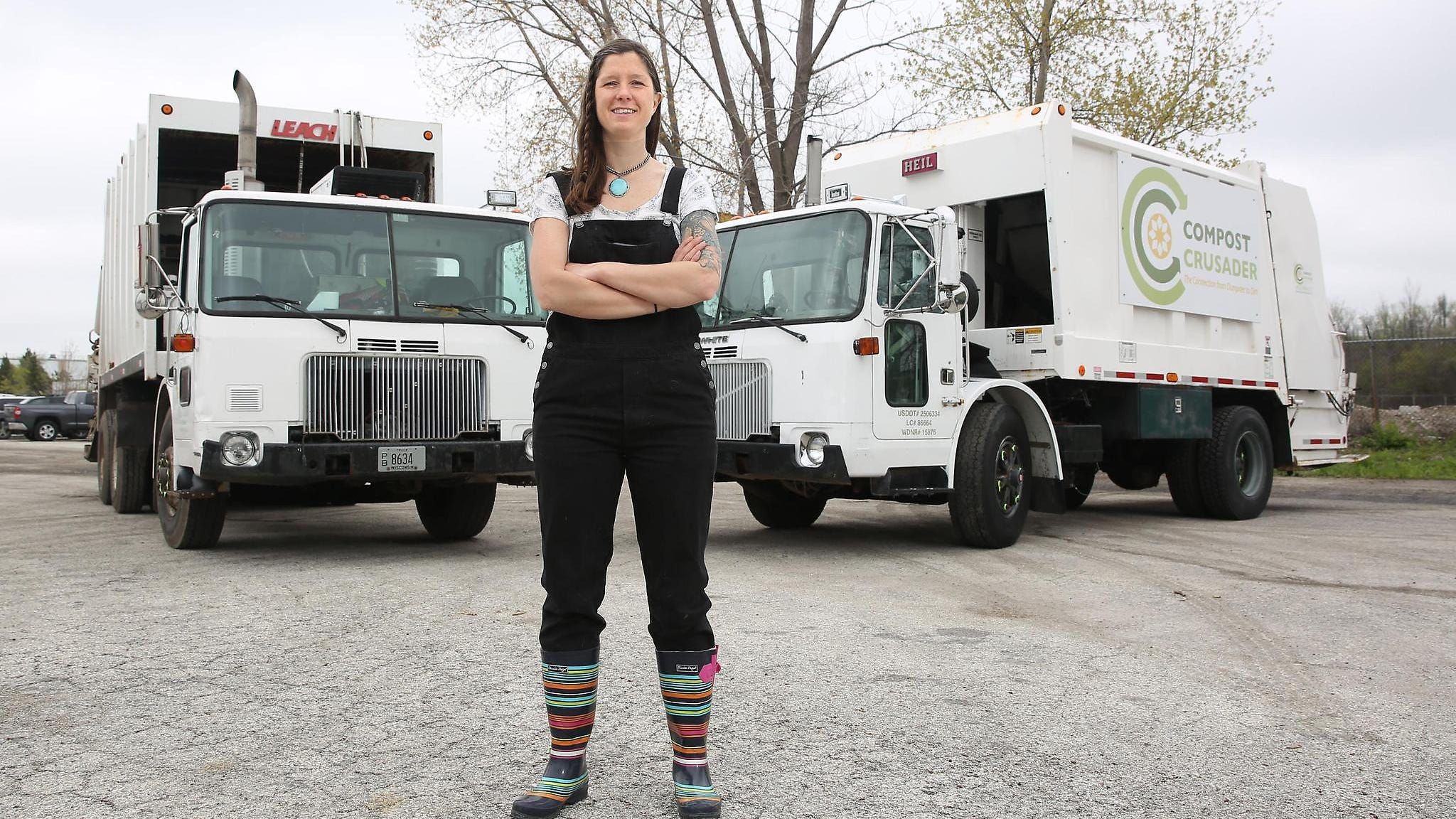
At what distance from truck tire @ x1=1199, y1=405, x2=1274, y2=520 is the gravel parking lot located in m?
2.62

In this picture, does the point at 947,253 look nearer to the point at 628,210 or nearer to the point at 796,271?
the point at 796,271

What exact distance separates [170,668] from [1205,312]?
961 cm

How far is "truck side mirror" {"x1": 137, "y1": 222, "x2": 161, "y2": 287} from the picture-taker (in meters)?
8.11

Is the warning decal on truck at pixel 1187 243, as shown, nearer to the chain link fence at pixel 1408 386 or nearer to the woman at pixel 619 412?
the woman at pixel 619 412

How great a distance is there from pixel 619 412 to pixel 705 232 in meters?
0.54

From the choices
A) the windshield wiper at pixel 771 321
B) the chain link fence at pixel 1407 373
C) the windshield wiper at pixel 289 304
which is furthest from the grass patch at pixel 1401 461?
the windshield wiper at pixel 289 304

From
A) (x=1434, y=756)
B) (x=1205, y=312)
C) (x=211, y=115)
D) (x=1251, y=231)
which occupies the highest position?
(x=211, y=115)

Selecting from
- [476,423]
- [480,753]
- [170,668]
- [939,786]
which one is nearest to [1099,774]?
[939,786]

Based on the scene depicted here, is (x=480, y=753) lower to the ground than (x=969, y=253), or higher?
lower

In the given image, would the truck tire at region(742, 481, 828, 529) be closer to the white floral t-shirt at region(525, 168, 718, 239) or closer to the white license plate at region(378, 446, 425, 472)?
the white license plate at region(378, 446, 425, 472)

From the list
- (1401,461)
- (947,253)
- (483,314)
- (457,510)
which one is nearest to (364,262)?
(483,314)

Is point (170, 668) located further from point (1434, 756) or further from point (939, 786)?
point (1434, 756)

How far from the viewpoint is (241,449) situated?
25.4ft

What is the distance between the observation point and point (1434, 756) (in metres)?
3.93
